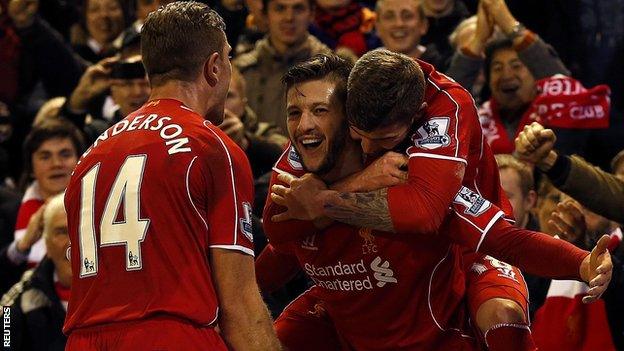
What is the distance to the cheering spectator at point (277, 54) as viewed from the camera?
8.75m

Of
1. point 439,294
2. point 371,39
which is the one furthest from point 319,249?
point 371,39

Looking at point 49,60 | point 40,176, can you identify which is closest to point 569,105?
point 40,176

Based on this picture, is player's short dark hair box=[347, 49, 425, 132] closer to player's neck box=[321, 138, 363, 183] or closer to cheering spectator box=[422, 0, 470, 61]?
player's neck box=[321, 138, 363, 183]

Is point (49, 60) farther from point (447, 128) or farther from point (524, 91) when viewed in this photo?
point (447, 128)

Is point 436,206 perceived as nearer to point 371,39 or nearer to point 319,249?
point 319,249

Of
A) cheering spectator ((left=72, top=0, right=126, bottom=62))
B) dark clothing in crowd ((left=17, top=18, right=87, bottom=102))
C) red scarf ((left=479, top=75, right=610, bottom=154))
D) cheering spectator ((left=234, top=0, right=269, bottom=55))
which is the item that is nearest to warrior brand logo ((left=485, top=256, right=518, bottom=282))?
red scarf ((left=479, top=75, right=610, bottom=154))

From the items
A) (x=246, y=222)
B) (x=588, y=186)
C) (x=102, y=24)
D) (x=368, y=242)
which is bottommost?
(x=102, y=24)

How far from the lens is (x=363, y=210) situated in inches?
200

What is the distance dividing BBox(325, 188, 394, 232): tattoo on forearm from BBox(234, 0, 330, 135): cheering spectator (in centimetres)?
356

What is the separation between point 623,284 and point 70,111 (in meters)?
4.53

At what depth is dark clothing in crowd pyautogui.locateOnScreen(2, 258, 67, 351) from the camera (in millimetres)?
7160

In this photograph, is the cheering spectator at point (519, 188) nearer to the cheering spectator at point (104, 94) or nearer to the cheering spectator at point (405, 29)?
the cheering spectator at point (405, 29)

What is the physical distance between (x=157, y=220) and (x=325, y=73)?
1112mm

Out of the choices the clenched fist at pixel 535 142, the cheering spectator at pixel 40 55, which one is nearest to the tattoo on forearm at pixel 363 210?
the clenched fist at pixel 535 142
